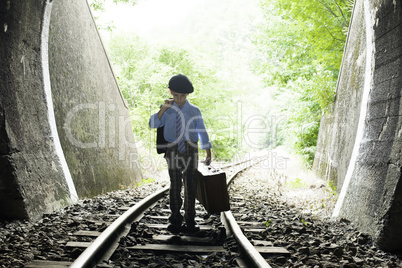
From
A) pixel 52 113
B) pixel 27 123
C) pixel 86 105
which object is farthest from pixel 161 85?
pixel 27 123

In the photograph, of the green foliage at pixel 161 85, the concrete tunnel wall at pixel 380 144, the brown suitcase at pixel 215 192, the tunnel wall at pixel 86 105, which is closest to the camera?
the concrete tunnel wall at pixel 380 144

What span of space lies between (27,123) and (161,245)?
2827 millimetres

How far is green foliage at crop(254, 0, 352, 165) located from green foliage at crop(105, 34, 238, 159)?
6.34 m

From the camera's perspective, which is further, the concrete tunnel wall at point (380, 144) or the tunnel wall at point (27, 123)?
the tunnel wall at point (27, 123)

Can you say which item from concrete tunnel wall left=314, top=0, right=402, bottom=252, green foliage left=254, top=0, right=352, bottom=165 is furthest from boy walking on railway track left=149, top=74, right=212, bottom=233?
green foliage left=254, top=0, right=352, bottom=165

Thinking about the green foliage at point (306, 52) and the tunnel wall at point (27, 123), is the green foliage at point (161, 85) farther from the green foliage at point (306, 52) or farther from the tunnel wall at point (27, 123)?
the tunnel wall at point (27, 123)

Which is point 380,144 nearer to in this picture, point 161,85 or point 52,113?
point 52,113

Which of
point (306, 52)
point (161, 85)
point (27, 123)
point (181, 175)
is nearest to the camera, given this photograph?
point (181, 175)

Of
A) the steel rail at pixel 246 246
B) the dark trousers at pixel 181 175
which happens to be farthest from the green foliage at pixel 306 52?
the dark trousers at pixel 181 175

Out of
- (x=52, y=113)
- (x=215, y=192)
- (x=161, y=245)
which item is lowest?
(x=161, y=245)

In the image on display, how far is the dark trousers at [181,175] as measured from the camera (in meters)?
4.39

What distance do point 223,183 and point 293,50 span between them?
388 inches

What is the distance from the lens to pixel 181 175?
14.7 ft

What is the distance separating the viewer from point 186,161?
14.5 feet
